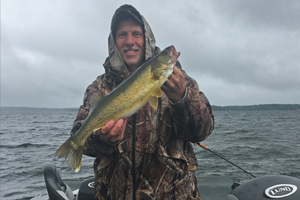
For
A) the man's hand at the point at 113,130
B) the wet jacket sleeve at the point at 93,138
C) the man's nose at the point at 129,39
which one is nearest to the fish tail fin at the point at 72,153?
the wet jacket sleeve at the point at 93,138

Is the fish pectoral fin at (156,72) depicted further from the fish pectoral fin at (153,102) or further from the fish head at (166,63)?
the fish pectoral fin at (153,102)

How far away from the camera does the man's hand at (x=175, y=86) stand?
273cm

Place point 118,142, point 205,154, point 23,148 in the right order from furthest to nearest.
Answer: point 23,148, point 205,154, point 118,142

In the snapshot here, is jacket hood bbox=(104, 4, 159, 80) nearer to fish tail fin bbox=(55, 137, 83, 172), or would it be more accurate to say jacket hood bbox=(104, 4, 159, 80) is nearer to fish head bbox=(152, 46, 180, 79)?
fish head bbox=(152, 46, 180, 79)

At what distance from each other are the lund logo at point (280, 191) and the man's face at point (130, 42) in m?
2.96

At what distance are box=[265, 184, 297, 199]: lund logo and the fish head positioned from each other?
8.28 ft

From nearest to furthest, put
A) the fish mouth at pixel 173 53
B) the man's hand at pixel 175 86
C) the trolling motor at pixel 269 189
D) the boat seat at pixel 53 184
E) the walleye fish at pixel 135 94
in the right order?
1. the man's hand at pixel 175 86
2. the walleye fish at pixel 135 94
3. the fish mouth at pixel 173 53
4. the trolling motor at pixel 269 189
5. the boat seat at pixel 53 184

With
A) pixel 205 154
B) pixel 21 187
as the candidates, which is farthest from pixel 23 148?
pixel 205 154

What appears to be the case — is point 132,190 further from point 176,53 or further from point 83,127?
point 176,53

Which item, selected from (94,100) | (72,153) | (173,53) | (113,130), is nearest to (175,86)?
(173,53)

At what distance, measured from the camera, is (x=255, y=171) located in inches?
443

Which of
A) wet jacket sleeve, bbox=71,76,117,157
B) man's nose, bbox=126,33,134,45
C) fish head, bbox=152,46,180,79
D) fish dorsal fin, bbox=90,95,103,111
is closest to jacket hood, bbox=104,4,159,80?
man's nose, bbox=126,33,134,45

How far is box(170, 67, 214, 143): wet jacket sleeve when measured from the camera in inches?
111

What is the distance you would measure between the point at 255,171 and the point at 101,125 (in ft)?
35.5
